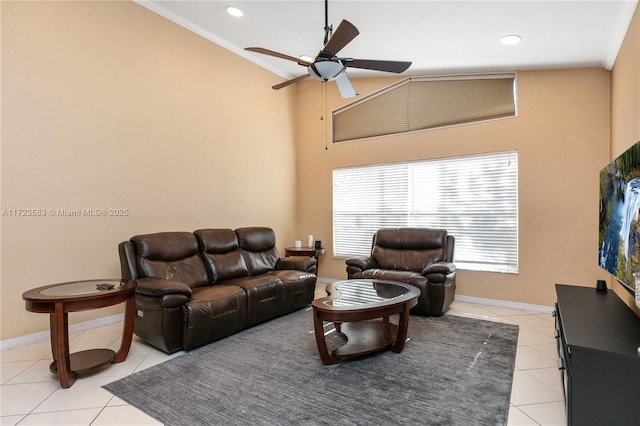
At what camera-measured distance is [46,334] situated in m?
3.26

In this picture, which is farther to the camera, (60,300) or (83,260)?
(83,260)

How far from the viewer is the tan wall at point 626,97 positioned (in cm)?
257

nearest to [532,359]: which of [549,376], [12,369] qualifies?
[549,376]

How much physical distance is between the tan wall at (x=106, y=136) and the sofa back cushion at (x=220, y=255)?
60 centimetres

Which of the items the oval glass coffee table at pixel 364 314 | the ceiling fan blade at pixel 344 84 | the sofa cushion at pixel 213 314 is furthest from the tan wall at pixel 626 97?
the sofa cushion at pixel 213 314

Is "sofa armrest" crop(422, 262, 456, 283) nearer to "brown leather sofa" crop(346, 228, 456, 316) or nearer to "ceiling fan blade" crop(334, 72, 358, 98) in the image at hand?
"brown leather sofa" crop(346, 228, 456, 316)

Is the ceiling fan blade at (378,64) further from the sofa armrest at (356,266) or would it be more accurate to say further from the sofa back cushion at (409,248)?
the sofa armrest at (356,266)

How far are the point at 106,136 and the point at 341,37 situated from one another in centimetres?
285

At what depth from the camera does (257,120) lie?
18.0 feet

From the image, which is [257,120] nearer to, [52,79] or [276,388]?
[52,79]

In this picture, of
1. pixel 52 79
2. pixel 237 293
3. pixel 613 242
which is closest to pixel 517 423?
pixel 613 242

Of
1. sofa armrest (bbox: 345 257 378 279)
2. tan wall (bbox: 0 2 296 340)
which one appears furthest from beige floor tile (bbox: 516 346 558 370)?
tan wall (bbox: 0 2 296 340)

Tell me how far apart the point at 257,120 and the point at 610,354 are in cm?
512

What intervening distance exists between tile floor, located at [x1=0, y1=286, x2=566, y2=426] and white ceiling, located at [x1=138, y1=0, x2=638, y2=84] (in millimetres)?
2853
